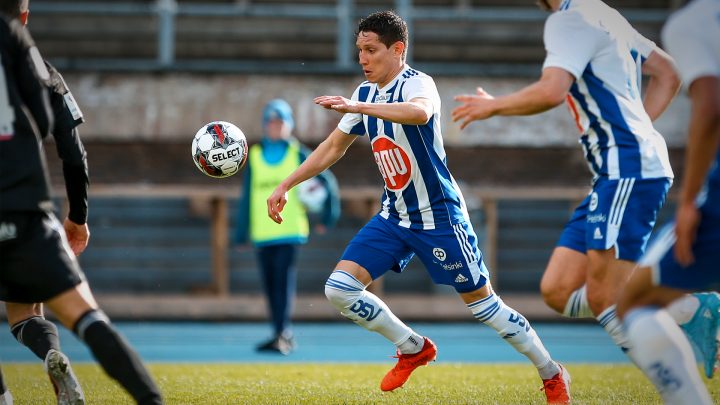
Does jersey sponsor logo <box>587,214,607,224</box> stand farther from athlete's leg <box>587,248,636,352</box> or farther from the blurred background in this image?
the blurred background

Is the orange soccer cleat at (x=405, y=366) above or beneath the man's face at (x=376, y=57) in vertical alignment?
beneath

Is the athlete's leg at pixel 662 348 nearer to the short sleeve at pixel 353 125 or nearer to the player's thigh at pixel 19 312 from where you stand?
the short sleeve at pixel 353 125

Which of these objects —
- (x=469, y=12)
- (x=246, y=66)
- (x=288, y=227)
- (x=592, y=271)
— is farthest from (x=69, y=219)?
(x=469, y=12)

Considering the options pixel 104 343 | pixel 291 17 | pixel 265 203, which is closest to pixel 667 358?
pixel 104 343

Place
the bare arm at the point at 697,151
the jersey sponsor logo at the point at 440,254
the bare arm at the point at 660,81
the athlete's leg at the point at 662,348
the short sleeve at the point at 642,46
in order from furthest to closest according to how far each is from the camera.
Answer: the jersey sponsor logo at the point at 440,254 → the bare arm at the point at 660,81 → the short sleeve at the point at 642,46 → the athlete's leg at the point at 662,348 → the bare arm at the point at 697,151

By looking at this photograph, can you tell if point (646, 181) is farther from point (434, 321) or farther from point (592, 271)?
point (434, 321)

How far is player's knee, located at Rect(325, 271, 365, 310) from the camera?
5715mm

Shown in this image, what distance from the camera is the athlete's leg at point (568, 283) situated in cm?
509

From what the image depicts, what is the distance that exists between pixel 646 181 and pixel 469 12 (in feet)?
Result: 33.8

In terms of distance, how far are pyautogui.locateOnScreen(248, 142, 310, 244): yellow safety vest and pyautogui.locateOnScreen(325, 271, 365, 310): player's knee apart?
13.6 feet

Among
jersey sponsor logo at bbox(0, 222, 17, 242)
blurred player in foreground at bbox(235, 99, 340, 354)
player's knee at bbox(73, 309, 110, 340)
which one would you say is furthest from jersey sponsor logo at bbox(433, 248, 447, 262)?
blurred player in foreground at bbox(235, 99, 340, 354)

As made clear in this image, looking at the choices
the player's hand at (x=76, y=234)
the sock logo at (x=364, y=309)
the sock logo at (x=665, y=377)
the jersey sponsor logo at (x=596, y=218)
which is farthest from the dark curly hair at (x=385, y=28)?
the sock logo at (x=665, y=377)

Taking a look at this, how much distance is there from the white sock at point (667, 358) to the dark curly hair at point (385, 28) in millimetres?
2694

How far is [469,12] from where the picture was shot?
48.8 feet
